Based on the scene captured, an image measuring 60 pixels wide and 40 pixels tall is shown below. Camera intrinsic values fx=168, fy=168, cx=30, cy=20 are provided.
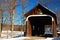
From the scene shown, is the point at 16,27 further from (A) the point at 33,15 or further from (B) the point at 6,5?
(A) the point at 33,15

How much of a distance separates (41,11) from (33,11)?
1.03m

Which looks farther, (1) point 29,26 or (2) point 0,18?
(2) point 0,18

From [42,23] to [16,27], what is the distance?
25005mm

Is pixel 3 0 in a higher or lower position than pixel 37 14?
higher

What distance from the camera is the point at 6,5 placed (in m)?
31.4

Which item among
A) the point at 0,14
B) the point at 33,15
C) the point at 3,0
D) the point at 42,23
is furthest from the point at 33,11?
the point at 0,14

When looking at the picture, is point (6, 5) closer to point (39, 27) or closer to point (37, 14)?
point (39, 27)

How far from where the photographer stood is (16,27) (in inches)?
1984

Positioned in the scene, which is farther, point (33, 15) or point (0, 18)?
point (0, 18)

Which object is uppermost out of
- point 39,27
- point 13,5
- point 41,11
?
point 13,5

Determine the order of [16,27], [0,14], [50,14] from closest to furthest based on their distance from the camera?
[50,14] → [0,14] → [16,27]

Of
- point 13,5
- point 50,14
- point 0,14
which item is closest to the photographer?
point 50,14

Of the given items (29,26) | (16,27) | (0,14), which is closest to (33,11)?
(29,26)

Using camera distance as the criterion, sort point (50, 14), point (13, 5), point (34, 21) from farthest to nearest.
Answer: point (13, 5), point (34, 21), point (50, 14)
